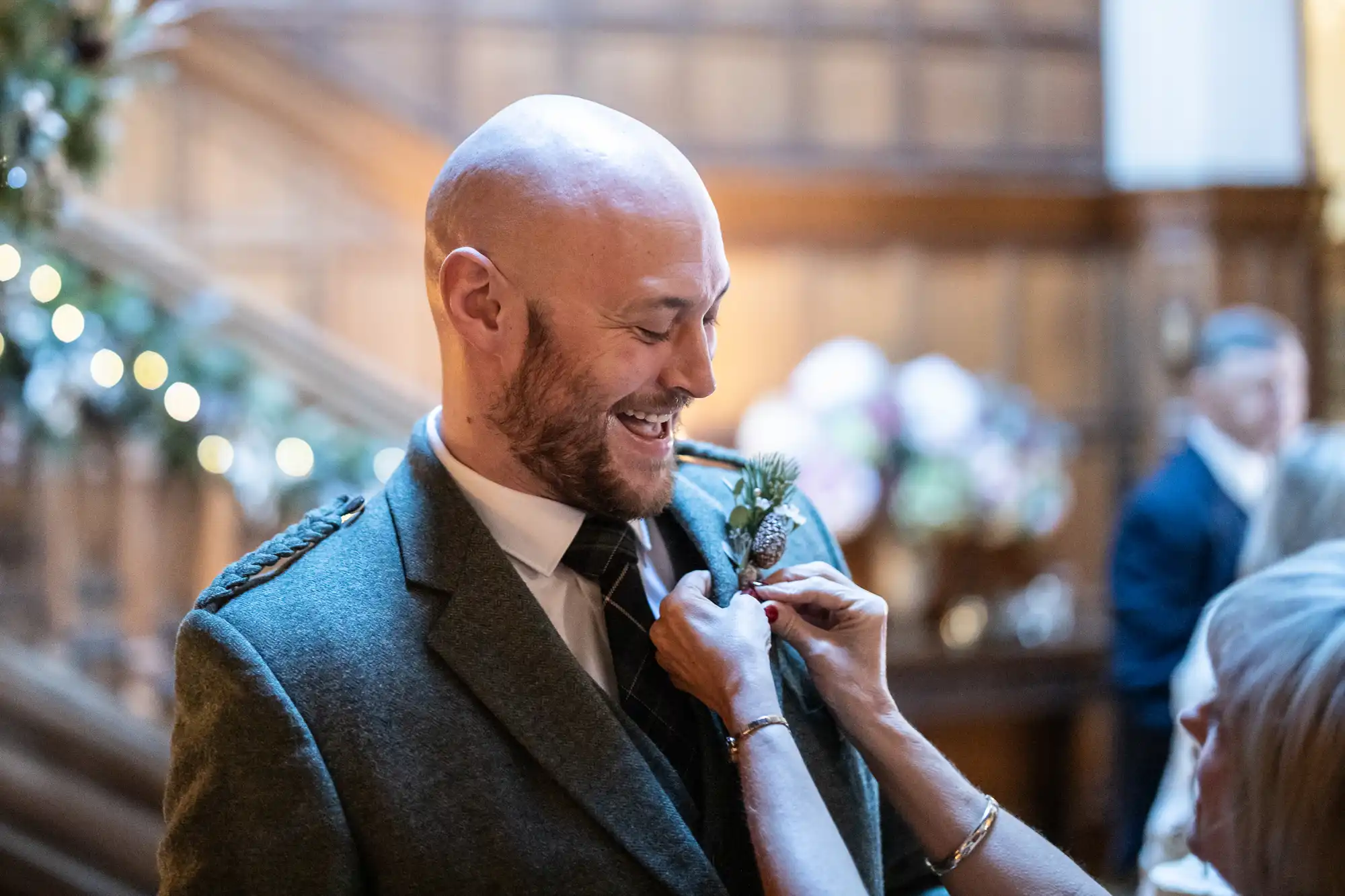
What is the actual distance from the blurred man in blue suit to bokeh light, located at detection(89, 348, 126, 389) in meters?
2.41

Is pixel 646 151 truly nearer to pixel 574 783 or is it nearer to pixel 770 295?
pixel 574 783

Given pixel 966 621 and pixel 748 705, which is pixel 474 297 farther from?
pixel 966 621

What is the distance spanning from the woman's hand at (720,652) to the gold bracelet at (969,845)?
0.23 metres

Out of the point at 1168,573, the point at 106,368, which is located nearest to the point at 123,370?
the point at 106,368

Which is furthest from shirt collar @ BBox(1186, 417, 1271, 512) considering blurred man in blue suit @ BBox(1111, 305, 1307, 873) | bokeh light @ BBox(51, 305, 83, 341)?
bokeh light @ BBox(51, 305, 83, 341)

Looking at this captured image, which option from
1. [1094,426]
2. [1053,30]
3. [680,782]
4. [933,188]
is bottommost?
[1094,426]

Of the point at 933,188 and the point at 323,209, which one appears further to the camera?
the point at 933,188

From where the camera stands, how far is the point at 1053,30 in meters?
5.34

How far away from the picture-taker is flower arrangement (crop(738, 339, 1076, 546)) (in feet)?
13.7

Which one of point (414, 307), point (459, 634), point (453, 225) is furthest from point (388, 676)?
point (414, 307)

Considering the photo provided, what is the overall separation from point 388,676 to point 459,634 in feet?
0.26

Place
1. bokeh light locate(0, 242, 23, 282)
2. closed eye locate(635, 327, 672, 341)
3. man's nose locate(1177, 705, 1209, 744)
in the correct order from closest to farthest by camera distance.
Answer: closed eye locate(635, 327, 672, 341) < man's nose locate(1177, 705, 1209, 744) < bokeh light locate(0, 242, 23, 282)

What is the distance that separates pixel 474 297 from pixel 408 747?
1.43ft

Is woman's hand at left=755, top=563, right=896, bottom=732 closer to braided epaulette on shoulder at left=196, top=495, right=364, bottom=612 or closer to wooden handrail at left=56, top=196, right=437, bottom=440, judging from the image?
braided epaulette on shoulder at left=196, top=495, right=364, bottom=612
